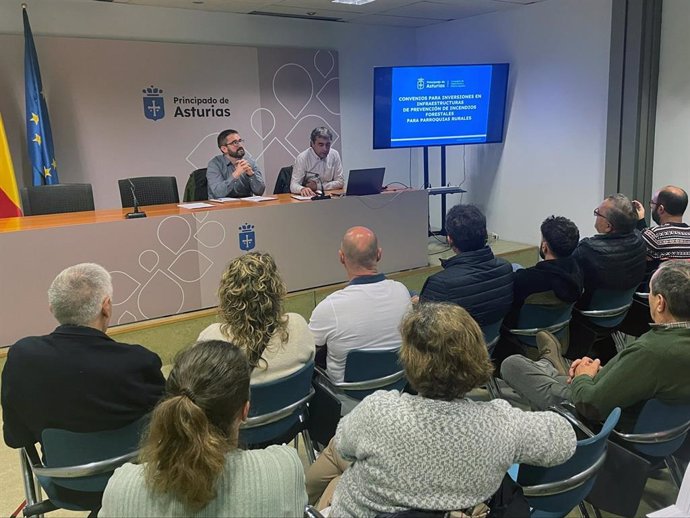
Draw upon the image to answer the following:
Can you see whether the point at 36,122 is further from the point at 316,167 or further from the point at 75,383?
the point at 75,383

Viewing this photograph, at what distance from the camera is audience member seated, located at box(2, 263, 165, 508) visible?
5.77 ft

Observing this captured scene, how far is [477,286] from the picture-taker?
2775mm

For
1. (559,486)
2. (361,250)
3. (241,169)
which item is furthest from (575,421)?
(241,169)

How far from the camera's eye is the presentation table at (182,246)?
3.46m

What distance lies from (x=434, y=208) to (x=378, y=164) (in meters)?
0.90

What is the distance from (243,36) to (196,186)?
6.80 ft

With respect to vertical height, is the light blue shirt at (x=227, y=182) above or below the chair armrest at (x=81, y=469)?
above

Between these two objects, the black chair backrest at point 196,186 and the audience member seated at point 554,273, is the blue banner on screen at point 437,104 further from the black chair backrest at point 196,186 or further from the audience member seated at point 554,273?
the audience member seated at point 554,273

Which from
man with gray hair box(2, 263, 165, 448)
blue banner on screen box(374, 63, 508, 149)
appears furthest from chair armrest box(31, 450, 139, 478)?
blue banner on screen box(374, 63, 508, 149)

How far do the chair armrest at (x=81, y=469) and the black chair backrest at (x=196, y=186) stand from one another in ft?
11.2

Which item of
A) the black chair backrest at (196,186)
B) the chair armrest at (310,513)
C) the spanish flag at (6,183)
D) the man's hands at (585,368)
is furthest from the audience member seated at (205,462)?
the spanish flag at (6,183)

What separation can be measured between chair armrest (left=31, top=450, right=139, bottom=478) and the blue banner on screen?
14.7 ft

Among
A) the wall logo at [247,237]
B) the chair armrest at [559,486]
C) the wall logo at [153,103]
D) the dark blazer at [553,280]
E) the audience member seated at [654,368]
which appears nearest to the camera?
the chair armrest at [559,486]

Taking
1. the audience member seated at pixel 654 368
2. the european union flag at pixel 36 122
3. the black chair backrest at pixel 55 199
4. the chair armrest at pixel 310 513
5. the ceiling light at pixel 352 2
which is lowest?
the chair armrest at pixel 310 513
